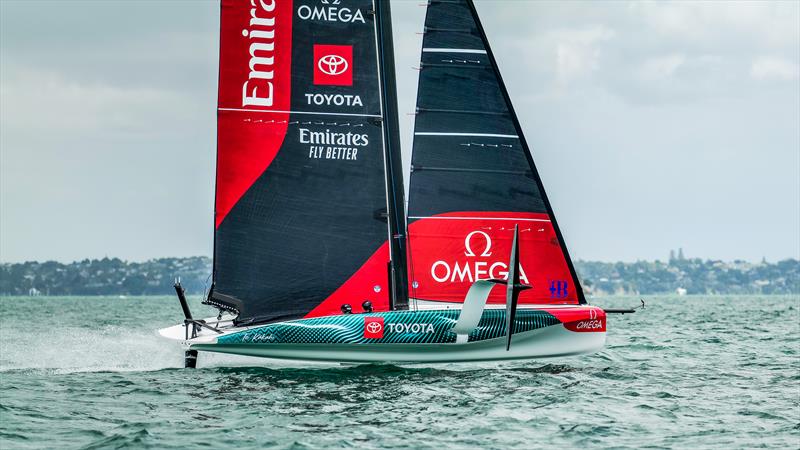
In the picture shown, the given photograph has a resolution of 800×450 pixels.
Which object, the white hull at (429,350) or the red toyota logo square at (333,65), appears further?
the red toyota logo square at (333,65)

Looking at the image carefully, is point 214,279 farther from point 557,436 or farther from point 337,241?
point 557,436

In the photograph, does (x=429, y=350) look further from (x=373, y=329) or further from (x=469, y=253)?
(x=469, y=253)

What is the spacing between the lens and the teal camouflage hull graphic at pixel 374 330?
1841cm

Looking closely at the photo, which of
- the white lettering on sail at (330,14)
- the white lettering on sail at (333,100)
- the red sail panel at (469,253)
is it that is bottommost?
the red sail panel at (469,253)

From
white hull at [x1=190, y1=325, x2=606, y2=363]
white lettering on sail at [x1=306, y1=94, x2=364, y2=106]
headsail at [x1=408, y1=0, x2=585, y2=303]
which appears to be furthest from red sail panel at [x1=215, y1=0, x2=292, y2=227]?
white hull at [x1=190, y1=325, x2=606, y2=363]

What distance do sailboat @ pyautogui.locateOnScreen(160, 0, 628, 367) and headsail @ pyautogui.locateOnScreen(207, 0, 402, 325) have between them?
2 cm

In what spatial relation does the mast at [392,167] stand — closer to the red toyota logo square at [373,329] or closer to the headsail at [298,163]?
the headsail at [298,163]

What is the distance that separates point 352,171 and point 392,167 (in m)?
0.70

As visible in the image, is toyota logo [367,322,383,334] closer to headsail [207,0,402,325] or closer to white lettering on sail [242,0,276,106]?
headsail [207,0,402,325]

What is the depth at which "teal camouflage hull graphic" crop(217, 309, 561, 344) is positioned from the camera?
18406mm

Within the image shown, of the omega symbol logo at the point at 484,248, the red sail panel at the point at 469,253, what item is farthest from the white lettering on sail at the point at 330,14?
the omega symbol logo at the point at 484,248

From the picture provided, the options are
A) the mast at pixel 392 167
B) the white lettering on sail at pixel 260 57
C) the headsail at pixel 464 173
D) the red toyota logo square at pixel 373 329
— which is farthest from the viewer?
the headsail at pixel 464 173

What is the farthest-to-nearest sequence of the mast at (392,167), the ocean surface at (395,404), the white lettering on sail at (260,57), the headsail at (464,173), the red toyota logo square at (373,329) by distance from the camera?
1. the headsail at (464,173)
2. the mast at (392,167)
3. the white lettering on sail at (260,57)
4. the red toyota logo square at (373,329)
5. the ocean surface at (395,404)

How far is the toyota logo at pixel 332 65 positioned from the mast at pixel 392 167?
649 mm
